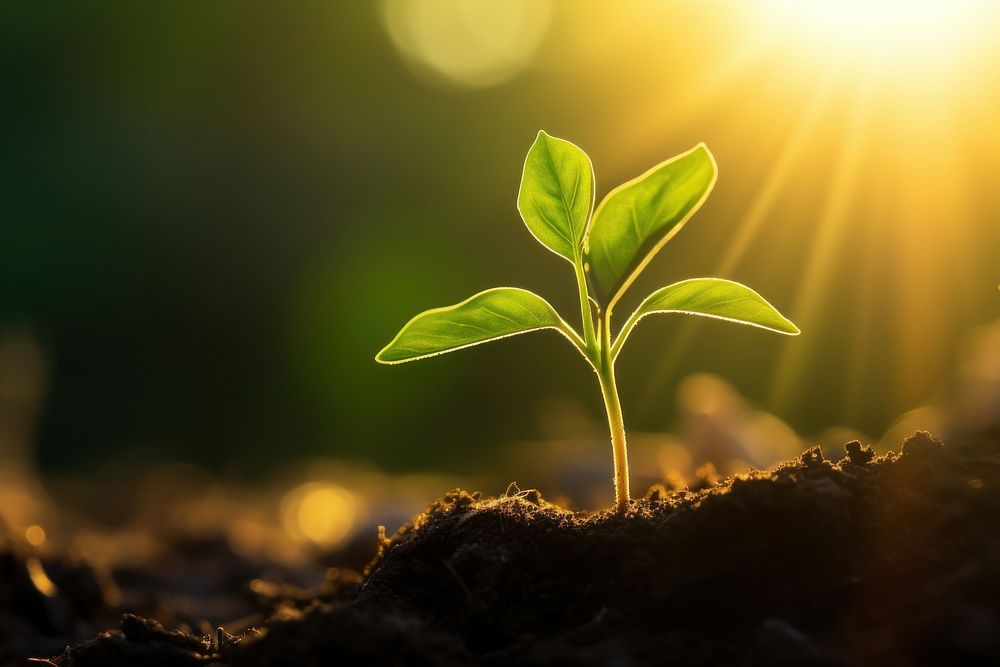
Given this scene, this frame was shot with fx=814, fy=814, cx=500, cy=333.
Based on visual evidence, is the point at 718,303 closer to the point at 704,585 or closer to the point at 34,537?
the point at 704,585

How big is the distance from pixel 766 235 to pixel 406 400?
3.44 meters

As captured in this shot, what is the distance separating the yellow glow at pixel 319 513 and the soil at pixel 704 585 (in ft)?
6.07

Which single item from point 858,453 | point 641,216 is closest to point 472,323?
point 641,216

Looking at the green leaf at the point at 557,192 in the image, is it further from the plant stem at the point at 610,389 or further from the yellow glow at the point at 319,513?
the yellow glow at the point at 319,513

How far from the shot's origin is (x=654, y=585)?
964 mm

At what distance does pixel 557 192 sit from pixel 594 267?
4.5 inches

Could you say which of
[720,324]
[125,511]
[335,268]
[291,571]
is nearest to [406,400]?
[335,268]

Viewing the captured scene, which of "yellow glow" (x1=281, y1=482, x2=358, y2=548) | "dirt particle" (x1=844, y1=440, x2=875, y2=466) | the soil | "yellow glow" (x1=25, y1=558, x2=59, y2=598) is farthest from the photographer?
"yellow glow" (x1=281, y1=482, x2=358, y2=548)

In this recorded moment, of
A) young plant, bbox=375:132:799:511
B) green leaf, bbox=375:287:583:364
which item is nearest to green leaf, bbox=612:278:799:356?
young plant, bbox=375:132:799:511

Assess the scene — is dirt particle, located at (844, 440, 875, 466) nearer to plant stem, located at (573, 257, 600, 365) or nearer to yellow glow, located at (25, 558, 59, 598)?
plant stem, located at (573, 257, 600, 365)

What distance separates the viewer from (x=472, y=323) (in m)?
1.11

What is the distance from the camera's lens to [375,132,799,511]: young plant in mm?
1051

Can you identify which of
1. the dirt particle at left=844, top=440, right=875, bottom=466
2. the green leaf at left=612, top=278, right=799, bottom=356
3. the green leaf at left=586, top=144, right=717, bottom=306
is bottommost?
the dirt particle at left=844, top=440, right=875, bottom=466

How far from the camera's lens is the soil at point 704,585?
2.75ft
